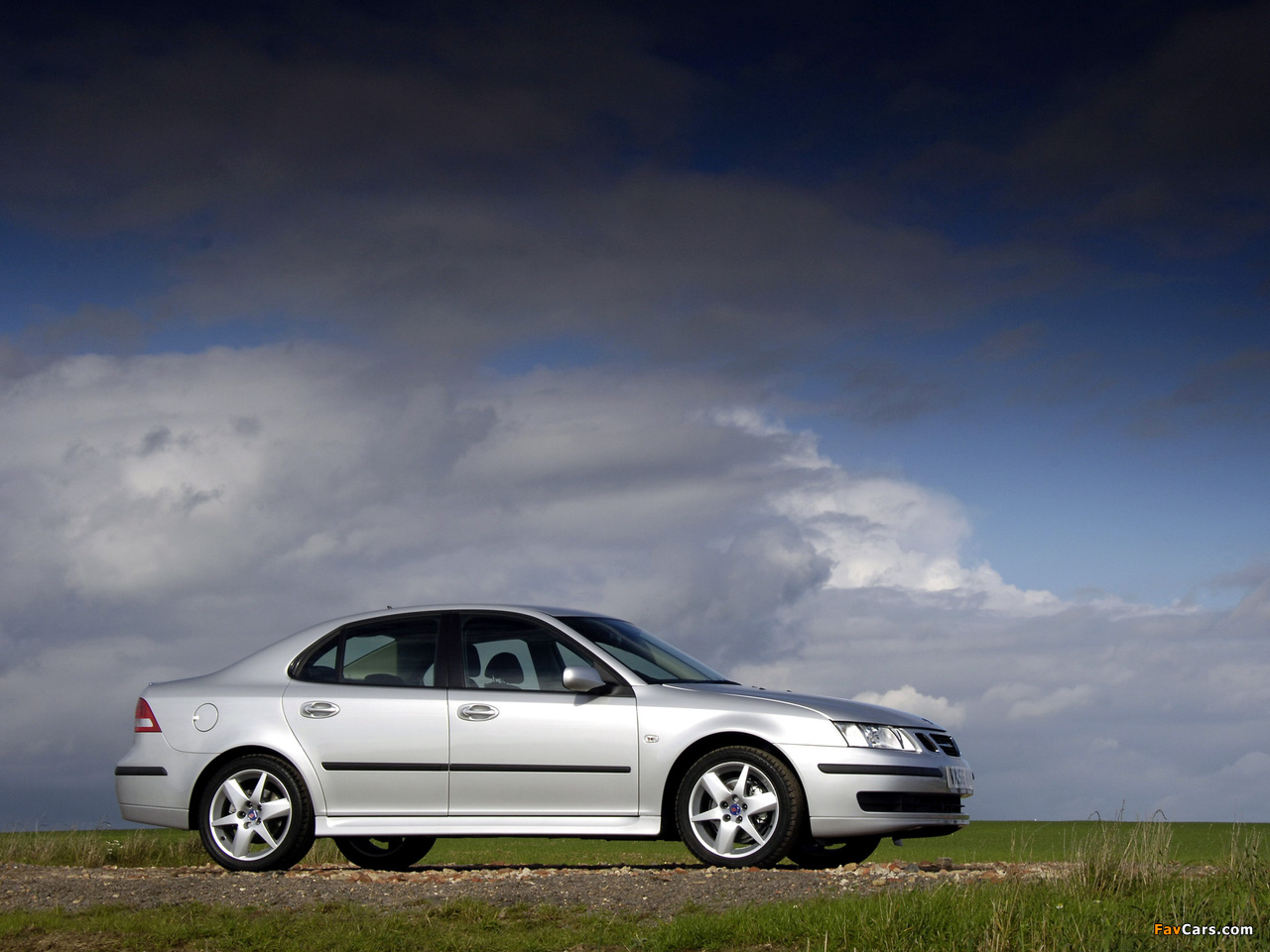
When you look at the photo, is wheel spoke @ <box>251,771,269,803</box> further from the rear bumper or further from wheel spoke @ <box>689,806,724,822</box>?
wheel spoke @ <box>689,806,724,822</box>

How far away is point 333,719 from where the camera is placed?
9234mm

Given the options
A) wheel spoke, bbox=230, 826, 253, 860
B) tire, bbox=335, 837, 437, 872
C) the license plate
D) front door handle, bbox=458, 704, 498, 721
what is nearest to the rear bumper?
wheel spoke, bbox=230, 826, 253, 860

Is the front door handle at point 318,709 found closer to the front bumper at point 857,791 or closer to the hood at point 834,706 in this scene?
the hood at point 834,706

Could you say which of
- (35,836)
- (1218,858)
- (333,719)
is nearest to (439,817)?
(333,719)

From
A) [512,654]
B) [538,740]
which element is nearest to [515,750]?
[538,740]

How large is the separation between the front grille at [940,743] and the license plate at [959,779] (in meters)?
0.14

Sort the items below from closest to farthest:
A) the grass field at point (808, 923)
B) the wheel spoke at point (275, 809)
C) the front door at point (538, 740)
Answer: the grass field at point (808, 923) → the front door at point (538, 740) → the wheel spoke at point (275, 809)

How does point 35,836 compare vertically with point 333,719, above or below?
below

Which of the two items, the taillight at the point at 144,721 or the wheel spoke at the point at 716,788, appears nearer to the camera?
the wheel spoke at the point at 716,788

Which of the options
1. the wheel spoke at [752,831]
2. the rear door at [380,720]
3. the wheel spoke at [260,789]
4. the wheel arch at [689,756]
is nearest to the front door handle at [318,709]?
the rear door at [380,720]

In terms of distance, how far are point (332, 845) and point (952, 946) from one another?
940 cm

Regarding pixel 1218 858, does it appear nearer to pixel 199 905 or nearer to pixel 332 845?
pixel 199 905

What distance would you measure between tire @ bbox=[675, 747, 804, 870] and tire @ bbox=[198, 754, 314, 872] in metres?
2.74

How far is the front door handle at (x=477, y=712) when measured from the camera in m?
8.90
